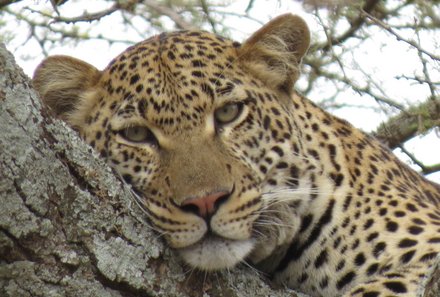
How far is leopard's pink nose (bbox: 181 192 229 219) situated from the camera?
471 cm

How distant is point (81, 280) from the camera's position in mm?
4008

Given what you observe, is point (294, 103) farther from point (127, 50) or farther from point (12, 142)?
point (12, 142)

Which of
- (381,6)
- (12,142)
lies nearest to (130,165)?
(12,142)

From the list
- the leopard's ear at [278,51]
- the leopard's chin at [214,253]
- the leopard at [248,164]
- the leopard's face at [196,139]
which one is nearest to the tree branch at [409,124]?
the leopard at [248,164]

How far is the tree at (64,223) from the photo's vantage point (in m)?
3.74

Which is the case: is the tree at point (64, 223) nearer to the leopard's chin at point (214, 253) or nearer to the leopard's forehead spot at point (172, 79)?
the leopard's chin at point (214, 253)

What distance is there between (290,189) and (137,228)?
140cm

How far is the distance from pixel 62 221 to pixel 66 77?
6.73ft

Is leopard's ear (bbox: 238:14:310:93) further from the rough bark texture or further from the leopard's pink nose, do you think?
the rough bark texture

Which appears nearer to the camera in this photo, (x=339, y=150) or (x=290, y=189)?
(x=290, y=189)

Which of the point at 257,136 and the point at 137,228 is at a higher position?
the point at 257,136

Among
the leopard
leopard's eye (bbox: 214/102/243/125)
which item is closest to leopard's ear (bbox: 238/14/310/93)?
the leopard

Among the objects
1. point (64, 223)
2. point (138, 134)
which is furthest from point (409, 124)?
point (64, 223)

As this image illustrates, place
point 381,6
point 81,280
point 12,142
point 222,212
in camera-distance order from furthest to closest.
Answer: point 381,6, point 222,212, point 81,280, point 12,142
